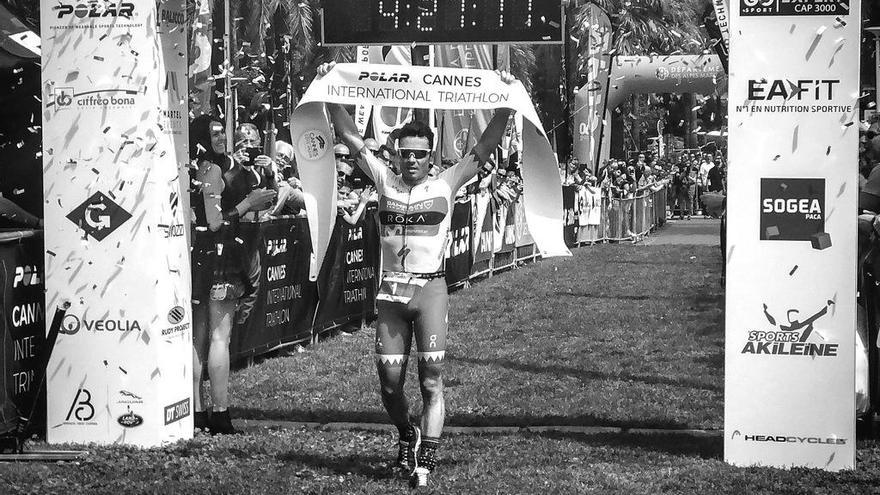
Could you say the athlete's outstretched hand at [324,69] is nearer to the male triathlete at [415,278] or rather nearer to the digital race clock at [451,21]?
the male triathlete at [415,278]

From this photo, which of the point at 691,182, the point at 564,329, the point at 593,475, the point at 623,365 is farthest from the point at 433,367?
the point at 691,182

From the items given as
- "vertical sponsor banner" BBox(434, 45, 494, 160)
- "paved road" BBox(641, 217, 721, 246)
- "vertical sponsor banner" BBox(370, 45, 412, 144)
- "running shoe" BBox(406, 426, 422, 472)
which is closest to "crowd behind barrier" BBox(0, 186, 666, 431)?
"vertical sponsor banner" BBox(434, 45, 494, 160)

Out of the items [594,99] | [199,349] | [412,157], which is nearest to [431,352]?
[412,157]

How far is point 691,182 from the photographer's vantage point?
4822 centimetres

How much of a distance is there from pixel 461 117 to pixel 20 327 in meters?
14.3

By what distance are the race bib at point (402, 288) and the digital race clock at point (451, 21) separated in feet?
9.30

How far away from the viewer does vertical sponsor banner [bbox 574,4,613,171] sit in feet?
123

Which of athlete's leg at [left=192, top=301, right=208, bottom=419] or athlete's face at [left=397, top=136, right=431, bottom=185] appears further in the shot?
athlete's leg at [left=192, top=301, right=208, bottom=419]

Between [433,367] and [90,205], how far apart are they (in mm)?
2814

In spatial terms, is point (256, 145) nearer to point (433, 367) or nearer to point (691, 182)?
point (433, 367)

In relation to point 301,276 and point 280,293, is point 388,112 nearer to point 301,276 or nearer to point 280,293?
point 301,276

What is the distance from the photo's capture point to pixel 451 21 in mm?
10195

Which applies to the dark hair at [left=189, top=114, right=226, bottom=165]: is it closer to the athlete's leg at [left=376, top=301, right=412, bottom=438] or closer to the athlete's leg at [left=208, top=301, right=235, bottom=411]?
the athlete's leg at [left=208, top=301, right=235, bottom=411]

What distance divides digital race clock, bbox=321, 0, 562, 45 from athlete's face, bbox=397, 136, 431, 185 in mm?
2286
